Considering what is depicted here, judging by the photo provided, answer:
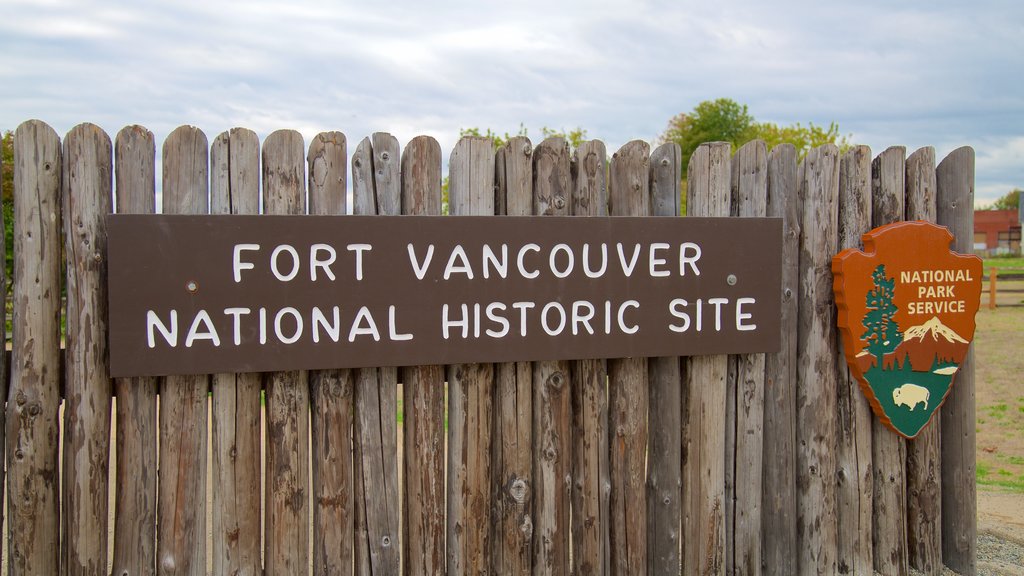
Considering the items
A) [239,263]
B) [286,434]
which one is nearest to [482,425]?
[286,434]

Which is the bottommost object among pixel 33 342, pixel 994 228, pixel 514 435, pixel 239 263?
pixel 514 435

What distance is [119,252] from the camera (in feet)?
10.1

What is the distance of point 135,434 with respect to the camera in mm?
3240

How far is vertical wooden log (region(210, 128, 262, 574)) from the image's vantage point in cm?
327

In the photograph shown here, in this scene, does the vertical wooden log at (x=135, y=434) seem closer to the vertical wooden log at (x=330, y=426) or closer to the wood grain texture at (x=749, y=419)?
the vertical wooden log at (x=330, y=426)

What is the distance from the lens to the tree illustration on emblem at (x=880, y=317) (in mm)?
3945

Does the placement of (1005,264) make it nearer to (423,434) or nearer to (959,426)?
(959,426)

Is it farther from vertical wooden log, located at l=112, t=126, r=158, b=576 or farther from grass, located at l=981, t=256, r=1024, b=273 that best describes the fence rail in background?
grass, located at l=981, t=256, r=1024, b=273

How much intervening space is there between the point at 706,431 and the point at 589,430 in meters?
0.61

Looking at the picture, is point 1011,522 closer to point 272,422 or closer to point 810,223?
point 810,223

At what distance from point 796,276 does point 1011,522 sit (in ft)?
8.23

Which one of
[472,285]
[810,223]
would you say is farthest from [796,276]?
[472,285]

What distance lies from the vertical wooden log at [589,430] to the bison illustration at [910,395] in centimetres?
154

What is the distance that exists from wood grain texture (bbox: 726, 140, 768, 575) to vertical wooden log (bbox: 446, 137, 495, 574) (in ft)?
4.06
